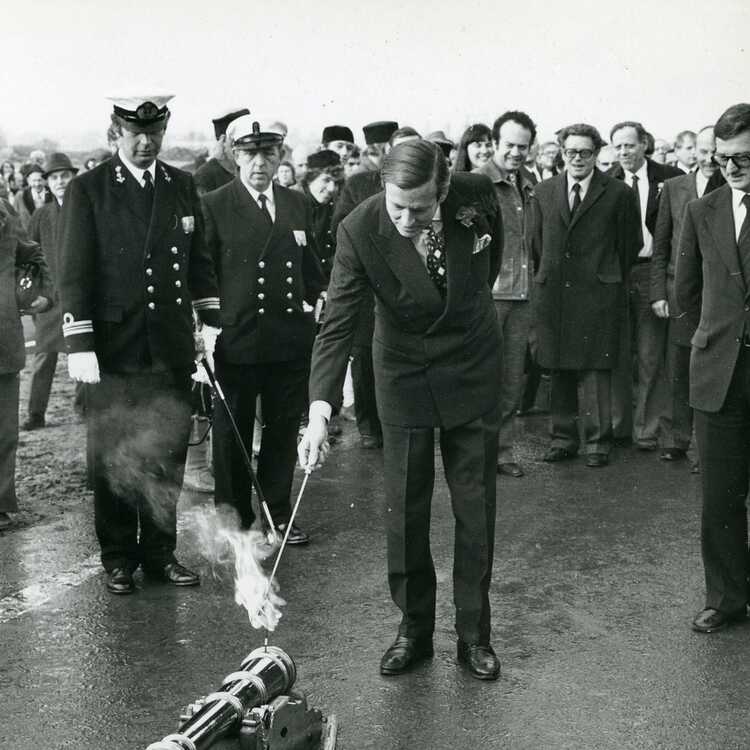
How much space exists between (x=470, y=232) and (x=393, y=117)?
7.43m

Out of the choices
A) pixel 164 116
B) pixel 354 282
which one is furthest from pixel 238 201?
pixel 354 282

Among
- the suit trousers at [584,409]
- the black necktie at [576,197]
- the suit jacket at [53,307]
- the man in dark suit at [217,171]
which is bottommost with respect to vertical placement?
the suit trousers at [584,409]

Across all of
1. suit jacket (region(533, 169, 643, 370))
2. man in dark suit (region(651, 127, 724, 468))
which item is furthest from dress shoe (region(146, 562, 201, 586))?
man in dark suit (region(651, 127, 724, 468))

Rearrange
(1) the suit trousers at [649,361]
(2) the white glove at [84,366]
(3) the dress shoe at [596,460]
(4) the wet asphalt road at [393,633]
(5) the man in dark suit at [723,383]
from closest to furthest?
(4) the wet asphalt road at [393,633] < (5) the man in dark suit at [723,383] < (2) the white glove at [84,366] < (3) the dress shoe at [596,460] < (1) the suit trousers at [649,361]

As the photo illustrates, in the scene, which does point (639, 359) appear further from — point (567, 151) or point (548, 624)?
point (548, 624)

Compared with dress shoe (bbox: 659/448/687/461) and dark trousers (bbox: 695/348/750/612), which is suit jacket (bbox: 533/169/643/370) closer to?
dress shoe (bbox: 659/448/687/461)

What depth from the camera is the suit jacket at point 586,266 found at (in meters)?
8.76

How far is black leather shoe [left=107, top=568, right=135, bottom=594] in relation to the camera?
19.8 feet

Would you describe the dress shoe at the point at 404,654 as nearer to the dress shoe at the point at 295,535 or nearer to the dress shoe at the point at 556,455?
the dress shoe at the point at 295,535

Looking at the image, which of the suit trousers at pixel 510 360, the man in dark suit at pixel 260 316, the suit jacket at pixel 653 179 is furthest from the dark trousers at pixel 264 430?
the suit jacket at pixel 653 179

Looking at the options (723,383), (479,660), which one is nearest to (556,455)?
(723,383)

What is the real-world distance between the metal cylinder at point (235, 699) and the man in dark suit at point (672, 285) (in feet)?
16.7

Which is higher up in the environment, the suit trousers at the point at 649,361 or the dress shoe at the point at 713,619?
the suit trousers at the point at 649,361

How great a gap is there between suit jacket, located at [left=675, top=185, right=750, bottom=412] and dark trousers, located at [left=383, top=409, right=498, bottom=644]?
42.0 inches
